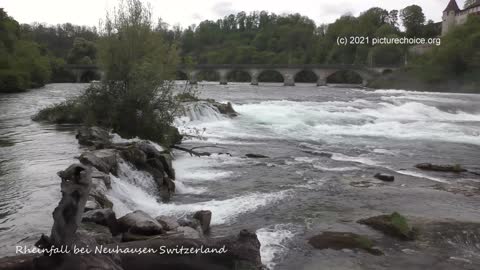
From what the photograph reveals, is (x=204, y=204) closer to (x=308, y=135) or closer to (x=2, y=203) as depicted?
(x=2, y=203)

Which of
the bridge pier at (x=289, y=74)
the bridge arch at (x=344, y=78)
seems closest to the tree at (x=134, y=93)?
the bridge pier at (x=289, y=74)

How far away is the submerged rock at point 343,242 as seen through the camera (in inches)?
346

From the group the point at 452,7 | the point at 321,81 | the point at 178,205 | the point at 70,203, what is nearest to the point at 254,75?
the point at 321,81

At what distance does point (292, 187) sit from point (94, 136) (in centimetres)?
720

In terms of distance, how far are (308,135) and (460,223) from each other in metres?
14.5

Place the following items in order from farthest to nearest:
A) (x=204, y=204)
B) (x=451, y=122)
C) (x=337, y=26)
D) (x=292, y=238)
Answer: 1. (x=337, y=26)
2. (x=451, y=122)
3. (x=204, y=204)
4. (x=292, y=238)

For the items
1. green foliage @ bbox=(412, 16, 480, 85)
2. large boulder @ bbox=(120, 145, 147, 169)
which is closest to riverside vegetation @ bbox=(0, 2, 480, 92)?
green foliage @ bbox=(412, 16, 480, 85)

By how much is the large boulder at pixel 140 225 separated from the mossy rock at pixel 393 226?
4811 millimetres

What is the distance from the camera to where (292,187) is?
13.4 m

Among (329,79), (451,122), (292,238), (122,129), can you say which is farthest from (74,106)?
(329,79)

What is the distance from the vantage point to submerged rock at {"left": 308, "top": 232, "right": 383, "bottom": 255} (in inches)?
346

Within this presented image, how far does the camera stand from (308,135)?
24625 mm

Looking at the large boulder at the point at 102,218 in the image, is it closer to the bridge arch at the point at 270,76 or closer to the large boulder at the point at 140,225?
the large boulder at the point at 140,225

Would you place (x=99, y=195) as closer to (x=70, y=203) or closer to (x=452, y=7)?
(x=70, y=203)
